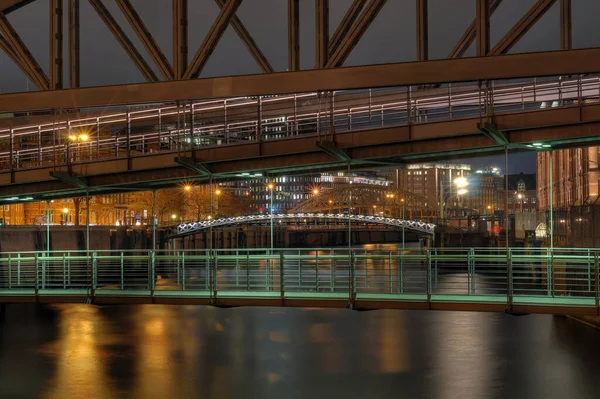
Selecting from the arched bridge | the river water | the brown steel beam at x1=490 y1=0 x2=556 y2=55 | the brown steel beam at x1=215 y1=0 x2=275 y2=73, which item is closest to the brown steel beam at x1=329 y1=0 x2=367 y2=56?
the brown steel beam at x1=215 y1=0 x2=275 y2=73

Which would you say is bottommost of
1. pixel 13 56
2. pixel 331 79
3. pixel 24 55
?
pixel 331 79

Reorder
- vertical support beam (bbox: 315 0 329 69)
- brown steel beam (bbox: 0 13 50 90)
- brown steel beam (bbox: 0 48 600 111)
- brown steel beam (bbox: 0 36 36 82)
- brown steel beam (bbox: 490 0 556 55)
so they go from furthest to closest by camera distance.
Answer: brown steel beam (bbox: 0 36 36 82)
brown steel beam (bbox: 0 13 50 90)
vertical support beam (bbox: 315 0 329 69)
brown steel beam (bbox: 490 0 556 55)
brown steel beam (bbox: 0 48 600 111)

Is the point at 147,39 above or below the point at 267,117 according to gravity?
above

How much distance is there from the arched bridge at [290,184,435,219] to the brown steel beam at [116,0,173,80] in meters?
6.98

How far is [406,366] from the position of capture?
31.5 metres

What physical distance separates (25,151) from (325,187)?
36.4 ft

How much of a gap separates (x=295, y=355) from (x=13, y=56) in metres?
19.1

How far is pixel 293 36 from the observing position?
1602 centimetres

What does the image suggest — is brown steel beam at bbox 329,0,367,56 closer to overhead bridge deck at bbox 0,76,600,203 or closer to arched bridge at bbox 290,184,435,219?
overhead bridge deck at bbox 0,76,600,203

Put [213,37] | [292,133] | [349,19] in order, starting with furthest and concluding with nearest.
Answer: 1. [292,133]
2. [213,37]
3. [349,19]

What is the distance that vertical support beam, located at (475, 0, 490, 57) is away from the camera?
14.4 meters

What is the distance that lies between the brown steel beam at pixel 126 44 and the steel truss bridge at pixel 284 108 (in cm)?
3

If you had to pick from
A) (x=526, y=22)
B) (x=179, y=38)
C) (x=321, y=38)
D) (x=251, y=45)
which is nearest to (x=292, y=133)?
(x=251, y=45)

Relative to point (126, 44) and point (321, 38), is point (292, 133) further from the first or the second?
point (321, 38)
